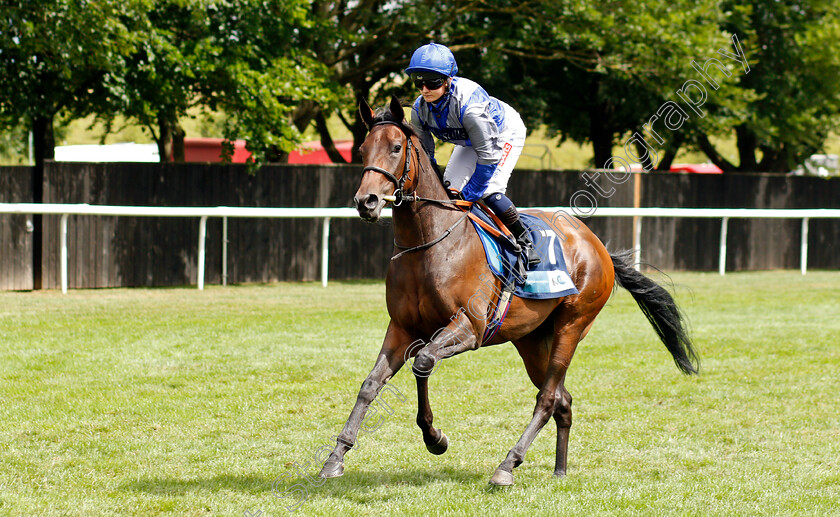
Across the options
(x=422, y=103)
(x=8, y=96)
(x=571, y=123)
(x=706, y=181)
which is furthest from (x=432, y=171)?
(x=571, y=123)

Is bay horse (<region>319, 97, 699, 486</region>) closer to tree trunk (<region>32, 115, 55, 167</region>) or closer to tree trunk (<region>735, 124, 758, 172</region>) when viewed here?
tree trunk (<region>32, 115, 55, 167</region>)

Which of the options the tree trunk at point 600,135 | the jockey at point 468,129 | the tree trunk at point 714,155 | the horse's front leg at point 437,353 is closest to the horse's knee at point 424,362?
the horse's front leg at point 437,353

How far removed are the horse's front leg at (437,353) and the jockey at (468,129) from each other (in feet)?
2.32

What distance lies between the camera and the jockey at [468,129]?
466cm

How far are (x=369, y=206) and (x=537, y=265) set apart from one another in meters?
1.43

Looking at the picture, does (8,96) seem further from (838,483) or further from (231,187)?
(838,483)

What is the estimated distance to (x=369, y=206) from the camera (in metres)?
4.16

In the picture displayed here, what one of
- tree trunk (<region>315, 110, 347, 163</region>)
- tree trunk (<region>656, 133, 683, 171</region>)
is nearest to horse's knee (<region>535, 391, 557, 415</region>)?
tree trunk (<region>315, 110, 347, 163</region>)

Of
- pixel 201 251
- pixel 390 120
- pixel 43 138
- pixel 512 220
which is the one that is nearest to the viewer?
pixel 390 120

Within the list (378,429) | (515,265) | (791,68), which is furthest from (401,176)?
(791,68)

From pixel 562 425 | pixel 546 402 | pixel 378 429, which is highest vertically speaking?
pixel 546 402

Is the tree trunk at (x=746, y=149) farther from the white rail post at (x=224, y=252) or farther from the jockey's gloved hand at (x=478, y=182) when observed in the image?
the jockey's gloved hand at (x=478, y=182)

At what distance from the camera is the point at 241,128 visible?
13836mm

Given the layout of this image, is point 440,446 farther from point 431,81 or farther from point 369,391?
point 431,81
